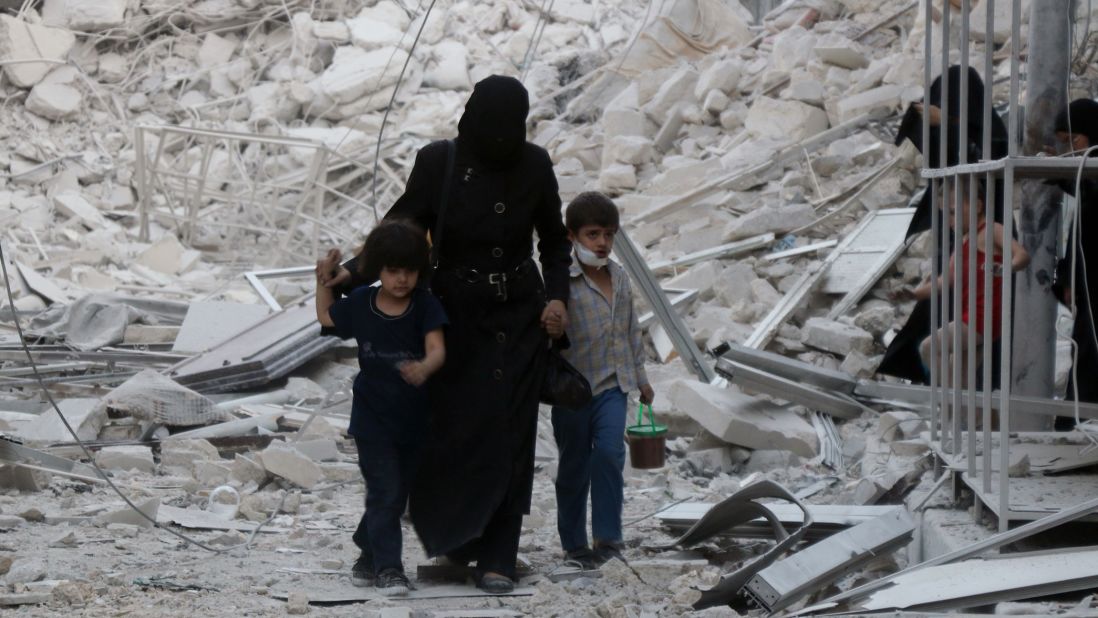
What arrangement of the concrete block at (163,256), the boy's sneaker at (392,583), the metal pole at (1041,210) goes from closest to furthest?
the boy's sneaker at (392,583)
the metal pole at (1041,210)
the concrete block at (163,256)

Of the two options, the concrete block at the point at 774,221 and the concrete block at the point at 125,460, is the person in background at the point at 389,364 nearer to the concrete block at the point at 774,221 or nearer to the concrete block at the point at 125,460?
the concrete block at the point at 125,460

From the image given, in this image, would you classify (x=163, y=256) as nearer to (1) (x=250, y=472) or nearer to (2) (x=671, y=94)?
(2) (x=671, y=94)

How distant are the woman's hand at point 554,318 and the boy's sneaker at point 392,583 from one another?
0.89 metres

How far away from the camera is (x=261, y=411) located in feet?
25.7

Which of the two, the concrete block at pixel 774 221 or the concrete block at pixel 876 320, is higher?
the concrete block at pixel 774 221

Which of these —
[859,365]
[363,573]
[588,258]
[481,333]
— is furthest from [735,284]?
[363,573]

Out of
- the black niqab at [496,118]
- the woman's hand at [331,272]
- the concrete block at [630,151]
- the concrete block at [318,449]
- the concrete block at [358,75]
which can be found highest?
the concrete block at [358,75]

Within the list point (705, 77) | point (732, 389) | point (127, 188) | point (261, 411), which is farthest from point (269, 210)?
point (732, 389)

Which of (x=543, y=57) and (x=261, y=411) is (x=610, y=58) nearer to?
(x=543, y=57)

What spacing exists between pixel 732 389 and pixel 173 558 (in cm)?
355

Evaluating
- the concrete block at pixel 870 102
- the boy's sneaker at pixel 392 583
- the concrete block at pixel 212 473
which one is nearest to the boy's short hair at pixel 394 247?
the boy's sneaker at pixel 392 583

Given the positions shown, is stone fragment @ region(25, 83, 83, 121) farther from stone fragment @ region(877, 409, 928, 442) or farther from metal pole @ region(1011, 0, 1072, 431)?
metal pole @ region(1011, 0, 1072, 431)

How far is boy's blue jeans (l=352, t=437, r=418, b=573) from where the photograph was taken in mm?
4246

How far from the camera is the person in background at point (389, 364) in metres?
4.10
